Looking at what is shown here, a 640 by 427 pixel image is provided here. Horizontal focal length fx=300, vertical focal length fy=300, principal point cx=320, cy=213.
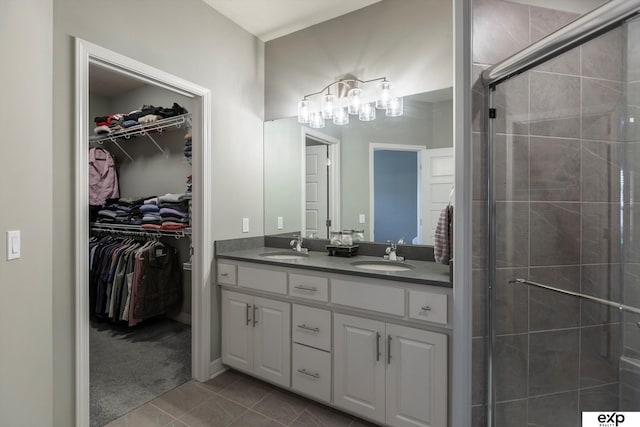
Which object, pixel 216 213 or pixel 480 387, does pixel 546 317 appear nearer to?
pixel 480 387

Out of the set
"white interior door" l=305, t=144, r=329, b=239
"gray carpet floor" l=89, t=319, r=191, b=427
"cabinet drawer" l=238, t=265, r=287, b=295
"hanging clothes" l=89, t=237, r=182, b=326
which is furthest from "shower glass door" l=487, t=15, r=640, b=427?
"hanging clothes" l=89, t=237, r=182, b=326

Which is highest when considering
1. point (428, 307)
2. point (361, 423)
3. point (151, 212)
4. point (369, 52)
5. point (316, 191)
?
point (369, 52)

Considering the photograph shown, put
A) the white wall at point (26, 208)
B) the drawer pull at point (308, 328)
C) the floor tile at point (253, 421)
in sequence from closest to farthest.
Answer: the white wall at point (26, 208)
the floor tile at point (253, 421)
the drawer pull at point (308, 328)

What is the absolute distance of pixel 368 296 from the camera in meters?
1.65

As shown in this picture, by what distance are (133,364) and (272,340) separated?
1.30 meters

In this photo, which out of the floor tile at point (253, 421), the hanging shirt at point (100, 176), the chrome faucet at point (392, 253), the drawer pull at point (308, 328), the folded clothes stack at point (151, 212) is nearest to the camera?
the floor tile at point (253, 421)

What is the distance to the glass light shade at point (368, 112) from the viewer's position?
7.30 feet

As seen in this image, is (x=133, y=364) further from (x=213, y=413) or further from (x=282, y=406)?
(x=282, y=406)

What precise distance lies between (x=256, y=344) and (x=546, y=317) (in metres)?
1.72

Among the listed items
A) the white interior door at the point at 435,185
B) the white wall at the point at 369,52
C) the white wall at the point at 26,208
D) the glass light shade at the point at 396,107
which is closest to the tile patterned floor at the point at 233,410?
the white wall at the point at 26,208

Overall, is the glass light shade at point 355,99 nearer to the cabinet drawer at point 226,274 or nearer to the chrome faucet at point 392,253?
the chrome faucet at point 392,253

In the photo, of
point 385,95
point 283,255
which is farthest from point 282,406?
point 385,95

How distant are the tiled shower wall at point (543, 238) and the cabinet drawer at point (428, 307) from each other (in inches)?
6.4

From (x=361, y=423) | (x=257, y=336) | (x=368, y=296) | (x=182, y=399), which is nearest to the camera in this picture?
(x=368, y=296)
